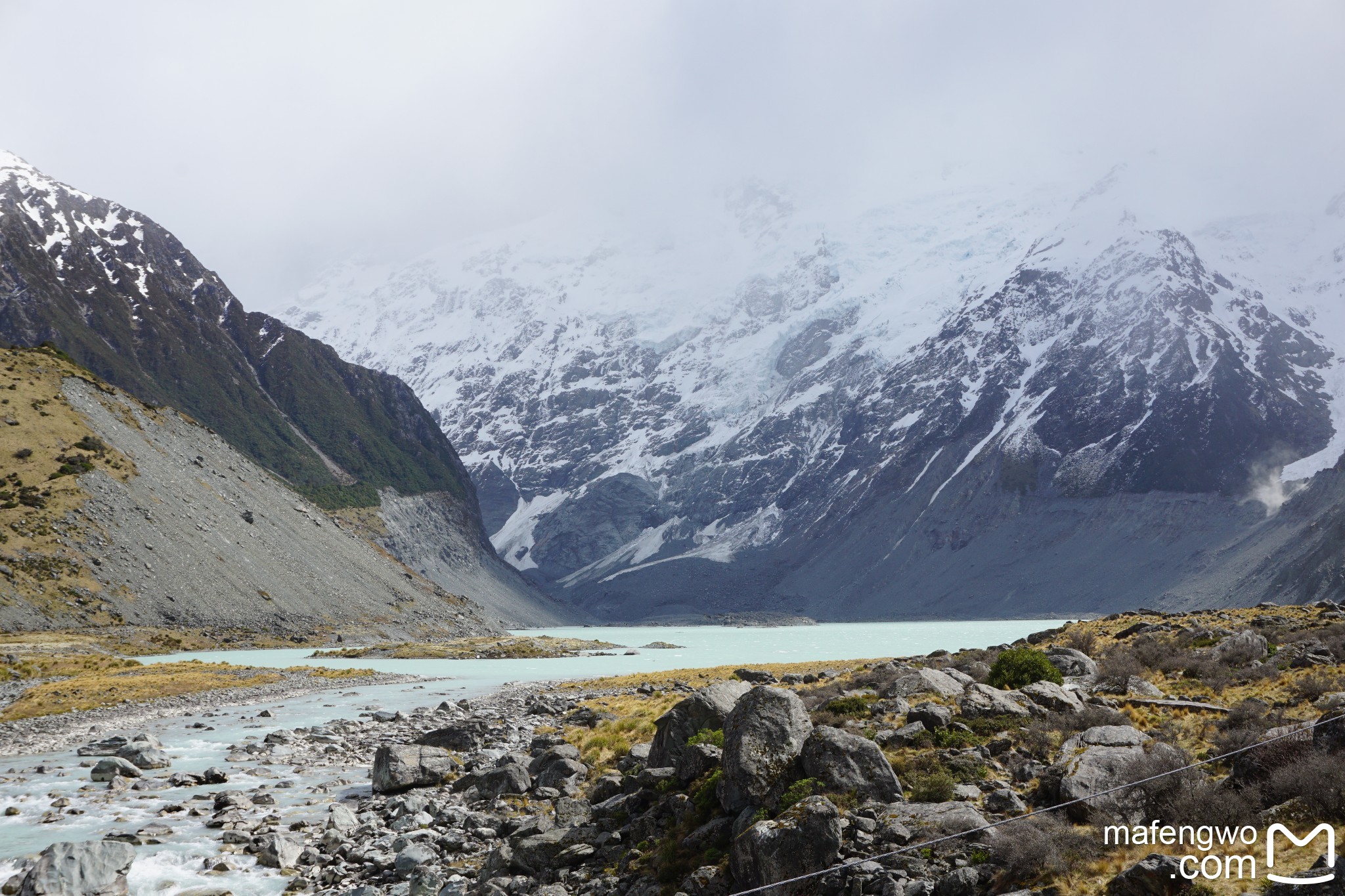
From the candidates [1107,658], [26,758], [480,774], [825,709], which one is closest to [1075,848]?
[825,709]

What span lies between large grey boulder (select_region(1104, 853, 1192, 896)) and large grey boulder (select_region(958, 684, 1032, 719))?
9.09 meters

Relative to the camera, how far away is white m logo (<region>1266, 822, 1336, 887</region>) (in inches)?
403

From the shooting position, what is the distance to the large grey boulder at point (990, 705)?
20.9 metres

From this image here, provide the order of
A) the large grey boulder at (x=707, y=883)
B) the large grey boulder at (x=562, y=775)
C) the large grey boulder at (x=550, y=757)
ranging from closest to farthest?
the large grey boulder at (x=707, y=883) → the large grey boulder at (x=562, y=775) → the large grey boulder at (x=550, y=757)

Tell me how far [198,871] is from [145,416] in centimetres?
11536

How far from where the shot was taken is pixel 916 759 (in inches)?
703

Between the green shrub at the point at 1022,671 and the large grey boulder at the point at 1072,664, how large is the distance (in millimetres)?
1034

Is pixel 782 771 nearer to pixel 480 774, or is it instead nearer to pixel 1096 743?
pixel 1096 743

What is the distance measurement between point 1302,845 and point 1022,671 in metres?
15.4

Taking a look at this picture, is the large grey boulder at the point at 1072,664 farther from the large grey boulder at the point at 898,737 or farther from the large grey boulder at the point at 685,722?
the large grey boulder at the point at 685,722

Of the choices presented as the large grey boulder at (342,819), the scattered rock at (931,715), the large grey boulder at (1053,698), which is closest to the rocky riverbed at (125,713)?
the large grey boulder at (342,819)

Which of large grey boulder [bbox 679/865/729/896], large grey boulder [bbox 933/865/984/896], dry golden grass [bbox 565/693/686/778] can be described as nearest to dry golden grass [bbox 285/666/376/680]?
dry golden grass [bbox 565/693/686/778]

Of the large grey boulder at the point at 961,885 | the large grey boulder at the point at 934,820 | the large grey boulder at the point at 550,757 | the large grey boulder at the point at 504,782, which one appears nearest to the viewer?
the large grey boulder at the point at 961,885

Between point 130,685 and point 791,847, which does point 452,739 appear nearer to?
point 791,847
